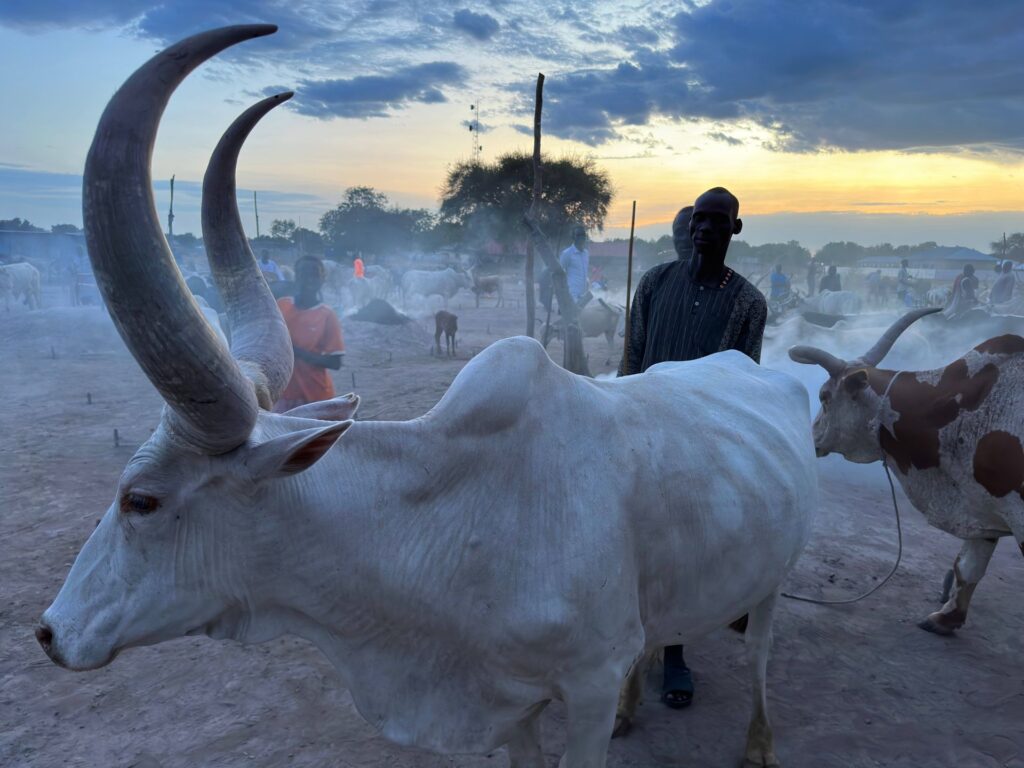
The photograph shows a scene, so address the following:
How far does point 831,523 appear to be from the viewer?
5934 millimetres

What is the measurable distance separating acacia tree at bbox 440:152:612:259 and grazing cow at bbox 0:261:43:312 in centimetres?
1691

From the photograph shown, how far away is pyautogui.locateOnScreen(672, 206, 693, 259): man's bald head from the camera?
4570mm

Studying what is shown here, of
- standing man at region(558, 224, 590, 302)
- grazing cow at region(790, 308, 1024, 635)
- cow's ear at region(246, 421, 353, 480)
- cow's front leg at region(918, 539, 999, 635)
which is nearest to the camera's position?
cow's ear at region(246, 421, 353, 480)

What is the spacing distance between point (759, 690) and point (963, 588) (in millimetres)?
1865

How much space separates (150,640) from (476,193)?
31.4 meters

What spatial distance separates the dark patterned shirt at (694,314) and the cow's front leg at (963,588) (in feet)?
6.37

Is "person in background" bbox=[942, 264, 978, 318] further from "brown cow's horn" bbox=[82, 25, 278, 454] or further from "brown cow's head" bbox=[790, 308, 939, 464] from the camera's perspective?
"brown cow's horn" bbox=[82, 25, 278, 454]

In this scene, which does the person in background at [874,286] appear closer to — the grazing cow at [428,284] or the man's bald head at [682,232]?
the grazing cow at [428,284]

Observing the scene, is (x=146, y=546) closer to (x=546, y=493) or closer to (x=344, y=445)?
(x=344, y=445)

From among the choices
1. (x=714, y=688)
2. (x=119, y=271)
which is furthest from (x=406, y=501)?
(x=714, y=688)

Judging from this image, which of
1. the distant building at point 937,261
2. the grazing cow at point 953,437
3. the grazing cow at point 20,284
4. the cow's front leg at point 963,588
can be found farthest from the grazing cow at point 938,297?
the grazing cow at point 20,284

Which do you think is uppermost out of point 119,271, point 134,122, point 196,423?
point 134,122

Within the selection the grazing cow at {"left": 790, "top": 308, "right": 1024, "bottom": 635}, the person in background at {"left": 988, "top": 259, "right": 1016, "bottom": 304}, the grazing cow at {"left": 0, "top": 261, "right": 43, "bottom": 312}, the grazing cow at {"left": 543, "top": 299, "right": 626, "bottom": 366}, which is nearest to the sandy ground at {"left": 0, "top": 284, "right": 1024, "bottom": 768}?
the grazing cow at {"left": 790, "top": 308, "right": 1024, "bottom": 635}

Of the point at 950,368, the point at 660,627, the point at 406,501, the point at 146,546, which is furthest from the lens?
the point at 950,368
